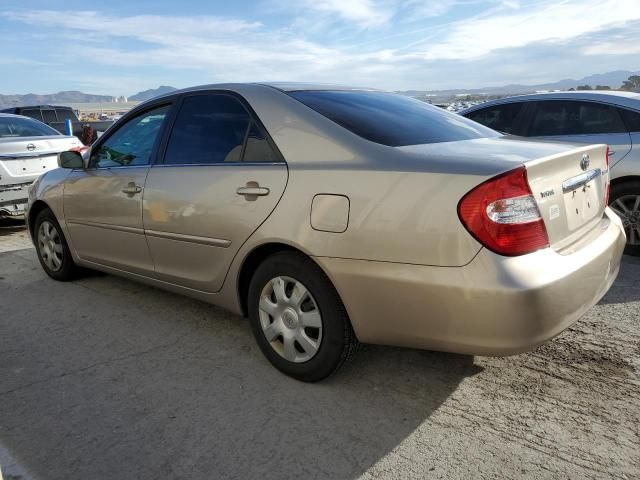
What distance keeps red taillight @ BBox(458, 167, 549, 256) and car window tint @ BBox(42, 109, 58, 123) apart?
55.5 ft

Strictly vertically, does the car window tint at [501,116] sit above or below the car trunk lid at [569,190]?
Answer: above

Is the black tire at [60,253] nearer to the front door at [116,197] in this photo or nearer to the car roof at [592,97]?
the front door at [116,197]

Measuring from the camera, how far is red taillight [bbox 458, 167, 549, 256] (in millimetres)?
2084

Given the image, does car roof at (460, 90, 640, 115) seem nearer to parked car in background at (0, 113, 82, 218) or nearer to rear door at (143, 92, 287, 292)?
rear door at (143, 92, 287, 292)

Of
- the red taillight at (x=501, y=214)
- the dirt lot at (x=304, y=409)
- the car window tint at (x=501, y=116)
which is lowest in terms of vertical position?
the dirt lot at (x=304, y=409)

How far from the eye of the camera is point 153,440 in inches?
92.7

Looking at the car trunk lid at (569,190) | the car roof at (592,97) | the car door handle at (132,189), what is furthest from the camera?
the car roof at (592,97)

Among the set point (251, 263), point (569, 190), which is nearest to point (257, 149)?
point (251, 263)


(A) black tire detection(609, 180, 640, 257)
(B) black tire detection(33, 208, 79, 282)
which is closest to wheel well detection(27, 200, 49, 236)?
(B) black tire detection(33, 208, 79, 282)

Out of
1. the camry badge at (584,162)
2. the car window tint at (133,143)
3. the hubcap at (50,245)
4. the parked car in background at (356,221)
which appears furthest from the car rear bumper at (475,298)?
the hubcap at (50,245)

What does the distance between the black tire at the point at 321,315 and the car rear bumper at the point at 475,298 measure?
0.09 meters

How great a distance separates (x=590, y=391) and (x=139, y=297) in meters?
3.32

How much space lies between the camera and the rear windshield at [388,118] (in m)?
2.65

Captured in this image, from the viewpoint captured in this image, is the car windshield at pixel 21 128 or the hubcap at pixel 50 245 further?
the car windshield at pixel 21 128
